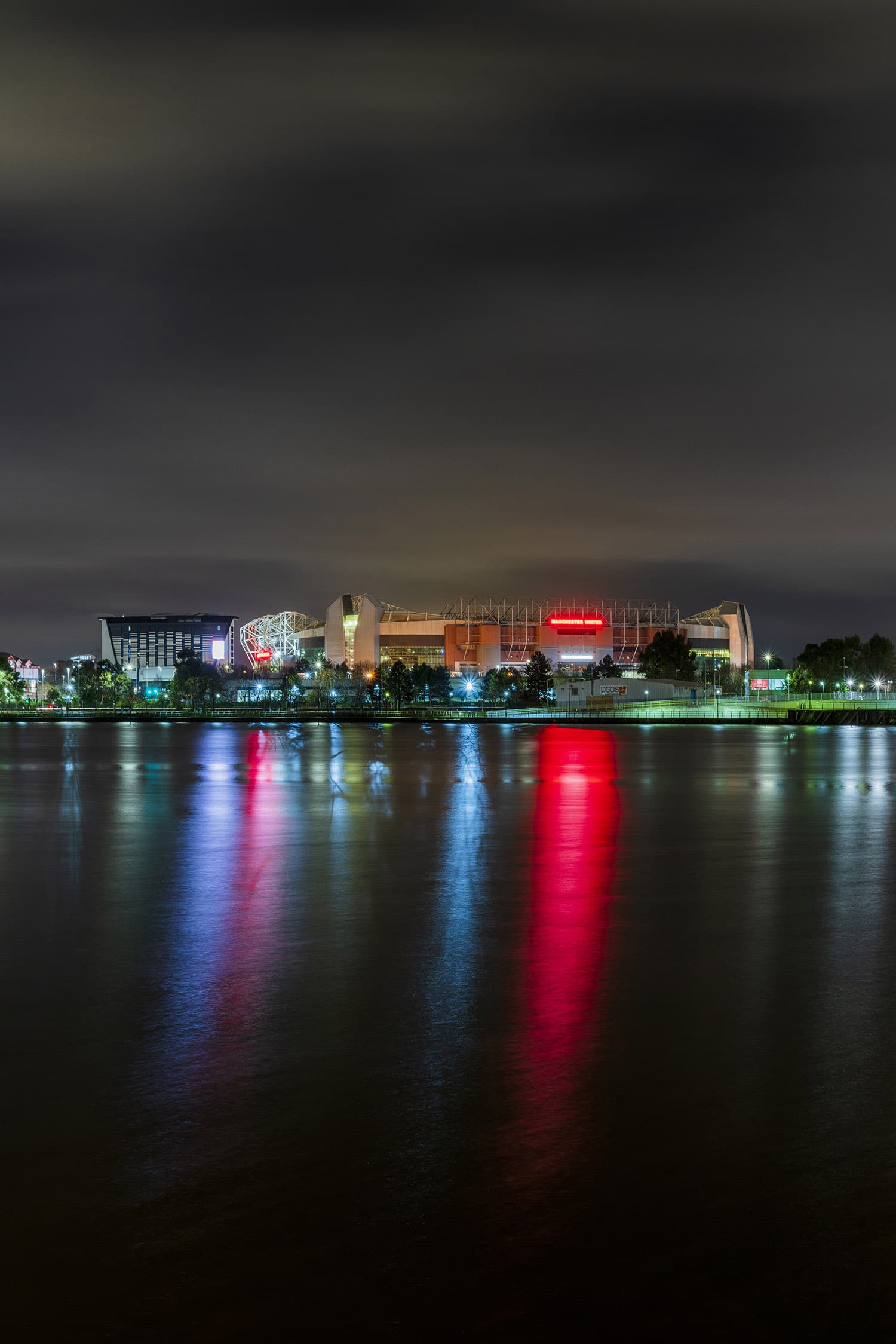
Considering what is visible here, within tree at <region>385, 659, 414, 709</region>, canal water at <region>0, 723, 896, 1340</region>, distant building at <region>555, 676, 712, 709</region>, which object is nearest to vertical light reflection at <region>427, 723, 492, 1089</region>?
canal water at <region>0, 723, 896, 1340</region>

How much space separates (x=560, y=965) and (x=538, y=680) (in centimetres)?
15331

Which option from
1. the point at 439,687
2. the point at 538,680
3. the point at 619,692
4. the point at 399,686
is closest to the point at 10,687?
the point at 399,686

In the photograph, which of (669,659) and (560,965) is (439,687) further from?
(560,965)

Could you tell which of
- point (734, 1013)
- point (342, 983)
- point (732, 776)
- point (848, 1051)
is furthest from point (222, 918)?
point (732, 776)

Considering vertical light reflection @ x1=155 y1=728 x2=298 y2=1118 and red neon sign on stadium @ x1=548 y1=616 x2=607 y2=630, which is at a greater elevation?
red neon sign on stadium @ x1=548 y1=616 x2=607 y2=630

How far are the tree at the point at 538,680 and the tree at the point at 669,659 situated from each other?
15.0 metres

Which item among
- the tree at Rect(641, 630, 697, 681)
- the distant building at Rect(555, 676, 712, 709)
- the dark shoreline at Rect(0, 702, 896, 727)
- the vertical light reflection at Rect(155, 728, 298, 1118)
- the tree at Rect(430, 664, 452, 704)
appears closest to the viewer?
the vertical light reflection at Rect(155, 728, 298, 1118)

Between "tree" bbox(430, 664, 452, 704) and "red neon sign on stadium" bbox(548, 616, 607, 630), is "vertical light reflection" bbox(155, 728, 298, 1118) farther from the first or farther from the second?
"red neon sign on stadium" bbox(548, 616, 607, 630)

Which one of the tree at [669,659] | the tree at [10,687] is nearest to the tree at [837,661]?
the tree at [669,659]

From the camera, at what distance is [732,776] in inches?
1355

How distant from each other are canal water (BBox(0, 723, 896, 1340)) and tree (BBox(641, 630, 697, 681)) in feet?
517

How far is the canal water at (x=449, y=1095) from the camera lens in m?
Answer: 4.38

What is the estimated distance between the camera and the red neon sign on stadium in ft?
642

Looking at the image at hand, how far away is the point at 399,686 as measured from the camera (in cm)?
15812
